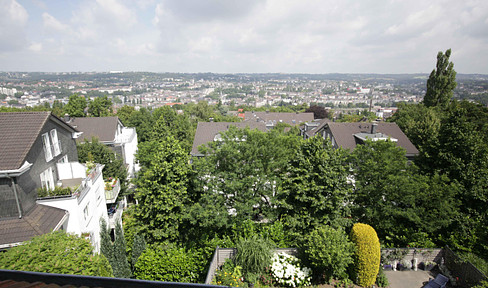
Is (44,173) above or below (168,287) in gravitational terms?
below

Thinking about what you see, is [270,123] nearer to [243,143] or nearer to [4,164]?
[243,143]

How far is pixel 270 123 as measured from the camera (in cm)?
6775

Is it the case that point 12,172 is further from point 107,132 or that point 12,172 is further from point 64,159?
point 107,132

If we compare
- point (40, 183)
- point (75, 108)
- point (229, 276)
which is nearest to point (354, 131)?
point (229, 276)

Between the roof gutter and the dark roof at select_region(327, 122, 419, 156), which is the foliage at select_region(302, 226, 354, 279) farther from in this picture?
the dark roof at select_region(327, 122, 419, 156)

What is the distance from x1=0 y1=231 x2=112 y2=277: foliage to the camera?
9.70 metres

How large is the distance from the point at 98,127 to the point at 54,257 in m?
26.5

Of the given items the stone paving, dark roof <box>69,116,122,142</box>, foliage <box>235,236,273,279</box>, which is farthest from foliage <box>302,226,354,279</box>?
dark roof <box>69,116,122,142</box>

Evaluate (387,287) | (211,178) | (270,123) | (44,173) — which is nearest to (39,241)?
(44,173)

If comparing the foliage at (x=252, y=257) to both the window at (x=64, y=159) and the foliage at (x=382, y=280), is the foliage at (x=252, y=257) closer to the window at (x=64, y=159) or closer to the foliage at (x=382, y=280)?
the foliage at (x=382, y=280)

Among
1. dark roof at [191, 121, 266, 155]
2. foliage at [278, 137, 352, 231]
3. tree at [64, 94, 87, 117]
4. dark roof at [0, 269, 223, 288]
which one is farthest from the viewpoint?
tree at [64, 94, 87, 117]

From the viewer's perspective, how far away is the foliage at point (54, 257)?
970 centimetres

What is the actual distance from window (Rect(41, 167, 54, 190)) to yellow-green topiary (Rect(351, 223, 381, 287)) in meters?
17.0

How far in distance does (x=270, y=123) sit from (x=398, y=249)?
176ft
